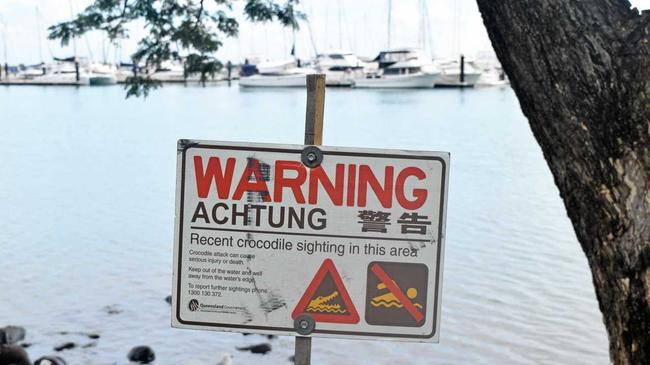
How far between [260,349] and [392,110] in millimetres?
42701

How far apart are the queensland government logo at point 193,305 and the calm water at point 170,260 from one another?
5.77 m

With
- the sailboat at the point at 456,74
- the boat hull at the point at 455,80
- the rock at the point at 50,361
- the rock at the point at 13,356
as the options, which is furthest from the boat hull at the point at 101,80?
the rock at the point at 50,361

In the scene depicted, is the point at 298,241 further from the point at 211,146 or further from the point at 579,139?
the point at 579,139

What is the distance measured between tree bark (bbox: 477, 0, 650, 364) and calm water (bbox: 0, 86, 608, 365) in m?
5.78

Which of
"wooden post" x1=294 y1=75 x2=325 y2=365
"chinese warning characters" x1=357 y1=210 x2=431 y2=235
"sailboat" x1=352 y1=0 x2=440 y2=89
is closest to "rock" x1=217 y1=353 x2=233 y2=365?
"wooden post" x1=294 y1=75 x2=325 y2=365

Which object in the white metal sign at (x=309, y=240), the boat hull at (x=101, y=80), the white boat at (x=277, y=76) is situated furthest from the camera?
the boat hull at (x=101, y=80)

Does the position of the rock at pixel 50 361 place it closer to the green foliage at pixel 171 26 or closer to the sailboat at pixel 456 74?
the green foliage at pixel 171 26

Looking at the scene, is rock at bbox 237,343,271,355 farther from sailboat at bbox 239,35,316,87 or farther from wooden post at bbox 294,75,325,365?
sailboat at bbox 239,35,316,87

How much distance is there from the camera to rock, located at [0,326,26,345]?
8.84 m

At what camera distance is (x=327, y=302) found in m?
2.64

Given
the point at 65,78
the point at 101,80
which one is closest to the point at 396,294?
the point at 65,78

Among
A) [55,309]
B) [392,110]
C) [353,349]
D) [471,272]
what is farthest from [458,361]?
[392,110]

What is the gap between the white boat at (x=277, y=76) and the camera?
294 feet

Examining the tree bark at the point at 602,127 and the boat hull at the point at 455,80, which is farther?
the boat hull at the point at 455,80
